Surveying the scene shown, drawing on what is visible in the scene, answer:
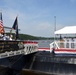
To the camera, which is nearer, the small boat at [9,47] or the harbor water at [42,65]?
the small boat at [9,47]

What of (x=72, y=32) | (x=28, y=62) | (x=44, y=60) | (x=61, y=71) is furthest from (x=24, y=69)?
(x=72, y=32)

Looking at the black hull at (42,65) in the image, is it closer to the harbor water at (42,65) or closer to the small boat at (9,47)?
the harbor water at (42,65)

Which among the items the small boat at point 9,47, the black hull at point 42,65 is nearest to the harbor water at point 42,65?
the black hull at point 42,65

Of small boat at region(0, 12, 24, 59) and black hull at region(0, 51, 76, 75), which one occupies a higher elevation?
small boat at region(0, 12, 24, 59)

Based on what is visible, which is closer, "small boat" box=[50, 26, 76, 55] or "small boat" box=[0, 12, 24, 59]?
"small boat" box=[0, 12, 24, 59]

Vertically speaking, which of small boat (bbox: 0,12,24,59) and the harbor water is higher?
small boat (bbox: 0,12,24,59)

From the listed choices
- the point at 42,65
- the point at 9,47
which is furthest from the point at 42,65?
the point at 9,47

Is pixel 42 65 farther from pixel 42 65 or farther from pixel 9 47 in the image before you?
pixel 9 47

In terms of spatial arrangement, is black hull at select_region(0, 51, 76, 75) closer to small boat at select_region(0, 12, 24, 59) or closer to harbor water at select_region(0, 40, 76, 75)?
harbor water at select_region(0, 40, 76, 75)

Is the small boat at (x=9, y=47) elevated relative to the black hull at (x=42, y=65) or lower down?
elevated

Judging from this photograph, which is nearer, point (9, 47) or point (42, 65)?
Answer: point (9, 47)

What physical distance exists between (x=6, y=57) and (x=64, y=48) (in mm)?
8528

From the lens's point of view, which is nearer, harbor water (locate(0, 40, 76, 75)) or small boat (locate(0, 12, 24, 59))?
small boat (locate(0, 12, 24, 59))

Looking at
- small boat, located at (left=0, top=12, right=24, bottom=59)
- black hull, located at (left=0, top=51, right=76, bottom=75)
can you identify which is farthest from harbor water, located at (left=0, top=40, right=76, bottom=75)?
small boat, located at (left=0, top=12, right=24, bottom=59)
